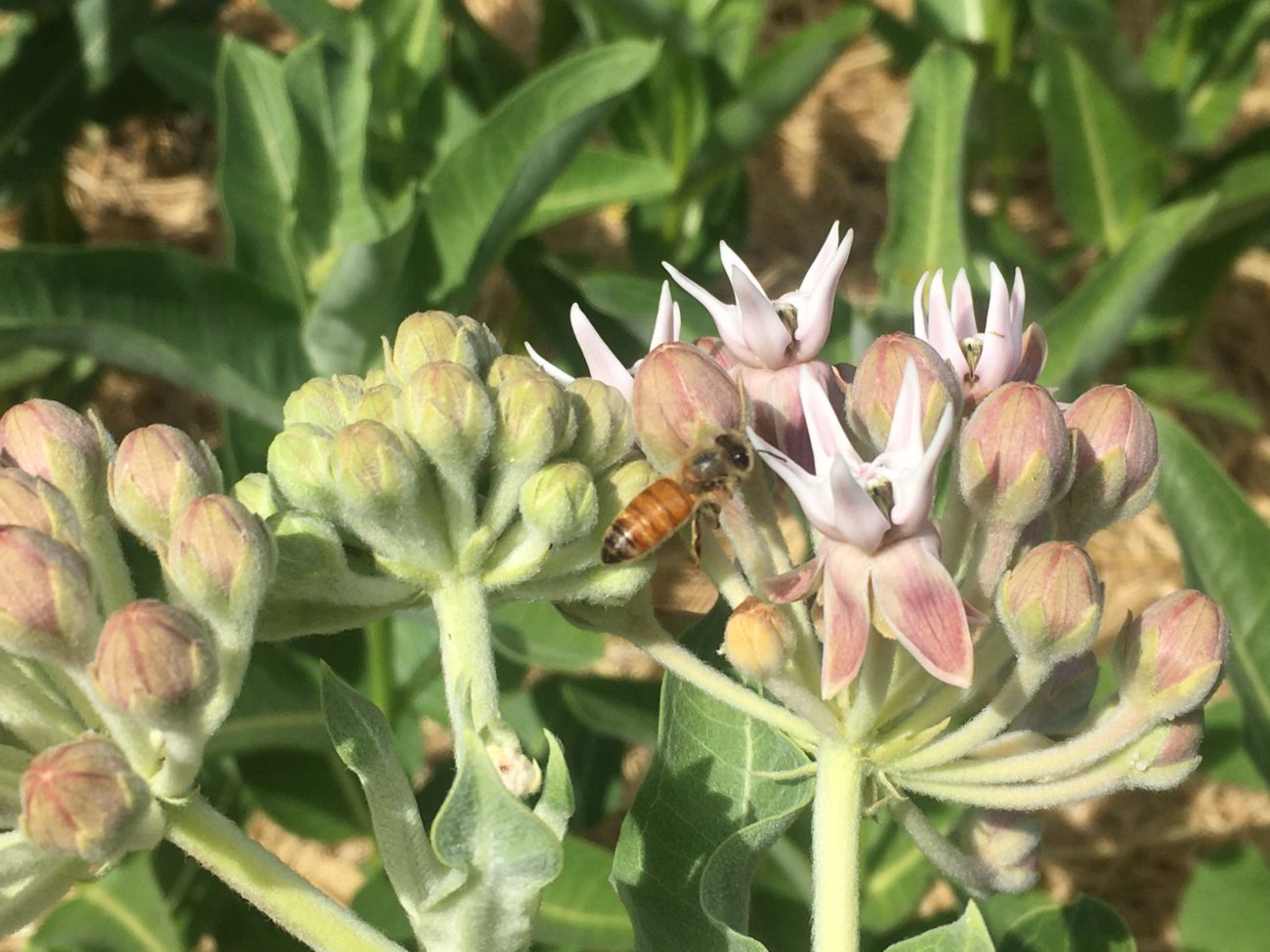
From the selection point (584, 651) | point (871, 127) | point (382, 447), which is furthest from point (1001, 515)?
point (871, 127)

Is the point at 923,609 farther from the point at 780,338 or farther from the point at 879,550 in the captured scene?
the point at 780,338

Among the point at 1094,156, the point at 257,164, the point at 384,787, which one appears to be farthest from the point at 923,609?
the point at 1094,156

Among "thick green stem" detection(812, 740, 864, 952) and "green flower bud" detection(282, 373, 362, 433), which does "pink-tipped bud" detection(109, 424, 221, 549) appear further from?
"thick green stem" detection(812, 740, 864, 952)

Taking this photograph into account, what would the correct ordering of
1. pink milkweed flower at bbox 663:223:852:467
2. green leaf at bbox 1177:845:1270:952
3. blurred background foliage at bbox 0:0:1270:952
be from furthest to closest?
green leaf at bbox 1177:845:1270:952 → blurred background foliage at bbox 0:0:1270:952 → pink milkweed flower at bbox 663:223:852:467

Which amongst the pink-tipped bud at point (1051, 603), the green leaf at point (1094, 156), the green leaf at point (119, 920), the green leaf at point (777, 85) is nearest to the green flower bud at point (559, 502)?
the pink-tipped bud at point (1051, 603)

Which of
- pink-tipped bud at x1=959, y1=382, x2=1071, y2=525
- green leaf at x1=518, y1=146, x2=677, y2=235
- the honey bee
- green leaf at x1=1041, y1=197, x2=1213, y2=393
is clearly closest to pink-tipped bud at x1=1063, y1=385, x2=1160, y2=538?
pink-tipped bud at x1=959, y1=382, x2=1071, y2=525
